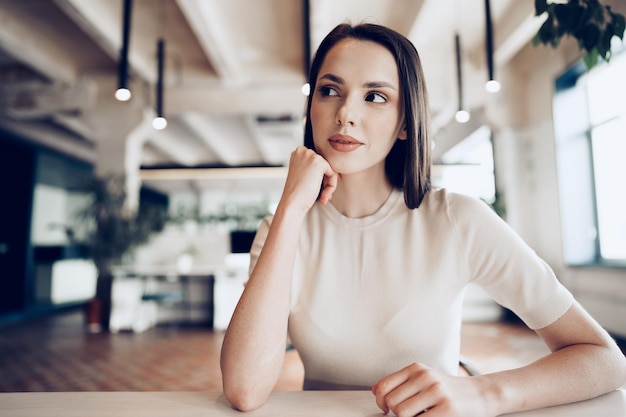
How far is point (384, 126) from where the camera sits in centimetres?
97

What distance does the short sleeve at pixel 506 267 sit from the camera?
0.87 m

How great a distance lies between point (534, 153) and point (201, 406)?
667 centimetres

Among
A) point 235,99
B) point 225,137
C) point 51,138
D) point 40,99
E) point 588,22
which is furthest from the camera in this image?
point 225,137

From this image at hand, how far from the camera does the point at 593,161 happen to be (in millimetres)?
5406

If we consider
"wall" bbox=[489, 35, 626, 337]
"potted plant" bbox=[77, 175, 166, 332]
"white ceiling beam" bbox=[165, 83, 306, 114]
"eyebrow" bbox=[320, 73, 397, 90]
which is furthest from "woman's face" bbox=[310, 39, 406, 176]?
"white ceiling beam" bbox=[165, 83, 306, 114]

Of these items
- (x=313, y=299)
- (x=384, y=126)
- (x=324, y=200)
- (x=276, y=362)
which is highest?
(x=384, y=126)

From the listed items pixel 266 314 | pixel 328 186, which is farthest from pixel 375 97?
pixel 266 314

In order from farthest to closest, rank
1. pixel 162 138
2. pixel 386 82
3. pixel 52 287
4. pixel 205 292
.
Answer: pixel 162 138 < pixel 52 287 < pixel 205 292 < pixel 386 82

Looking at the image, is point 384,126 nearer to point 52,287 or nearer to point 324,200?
point 324,200

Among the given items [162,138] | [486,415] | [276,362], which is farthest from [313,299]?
[162,138]

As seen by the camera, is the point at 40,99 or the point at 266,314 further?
the point at 40,99

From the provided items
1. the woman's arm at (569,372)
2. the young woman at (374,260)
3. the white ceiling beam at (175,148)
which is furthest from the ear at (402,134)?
the white ceiling beam at (175,148)

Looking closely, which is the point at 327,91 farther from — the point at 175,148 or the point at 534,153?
the point at 175,148

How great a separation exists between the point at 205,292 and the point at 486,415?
21.1 ft
